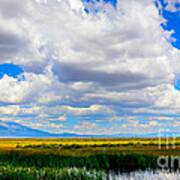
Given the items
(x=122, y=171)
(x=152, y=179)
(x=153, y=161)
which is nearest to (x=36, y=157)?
(x=122, y=171)

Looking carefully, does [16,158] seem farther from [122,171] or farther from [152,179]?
[152,179]

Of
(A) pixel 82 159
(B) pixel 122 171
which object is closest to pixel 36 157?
(A) pixel 82 159

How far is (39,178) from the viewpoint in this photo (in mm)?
22203

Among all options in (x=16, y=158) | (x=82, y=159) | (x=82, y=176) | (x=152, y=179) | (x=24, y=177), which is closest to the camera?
(x=24, y=177)

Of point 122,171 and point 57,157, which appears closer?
point 122,171

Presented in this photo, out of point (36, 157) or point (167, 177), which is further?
point (36, 157)

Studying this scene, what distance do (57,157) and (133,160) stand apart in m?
9.79

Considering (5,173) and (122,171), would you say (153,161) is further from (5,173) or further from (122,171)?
(5,173)

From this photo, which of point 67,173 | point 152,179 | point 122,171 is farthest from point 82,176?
point 122,171

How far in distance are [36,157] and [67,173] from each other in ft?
54.0

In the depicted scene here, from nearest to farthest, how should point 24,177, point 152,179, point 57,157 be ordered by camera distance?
point 24,177 → point 152,179 → point 57,157

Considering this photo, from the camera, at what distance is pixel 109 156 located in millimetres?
35781

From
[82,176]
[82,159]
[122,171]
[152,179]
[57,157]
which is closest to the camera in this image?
[82,176]

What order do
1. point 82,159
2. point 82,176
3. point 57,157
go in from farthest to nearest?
point 57,157 → point 82,159 → point 82,176
